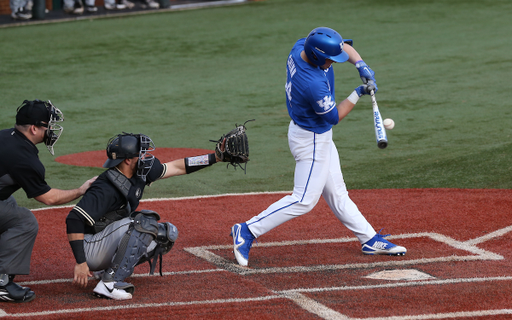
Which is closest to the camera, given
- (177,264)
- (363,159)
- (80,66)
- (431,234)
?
(177,264)

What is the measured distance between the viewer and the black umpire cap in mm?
4477

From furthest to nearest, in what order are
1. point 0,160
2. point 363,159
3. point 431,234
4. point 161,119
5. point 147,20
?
point 147,20
point 161,119
point 363,159
point 431,234
point 0,160

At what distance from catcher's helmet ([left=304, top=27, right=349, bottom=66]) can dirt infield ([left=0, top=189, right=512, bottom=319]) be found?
1557 mm

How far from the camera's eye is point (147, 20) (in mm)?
20969

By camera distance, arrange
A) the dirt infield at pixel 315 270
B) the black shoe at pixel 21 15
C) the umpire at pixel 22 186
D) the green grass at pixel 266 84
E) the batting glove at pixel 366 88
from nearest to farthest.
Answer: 1. the dirt infield at pixel 315 270
2. the umpire at pixel 22 186
3. the batting glove at pixel 366 88
4. the green grass at pixel 266 84
5. the black shoe at pixel 21 15

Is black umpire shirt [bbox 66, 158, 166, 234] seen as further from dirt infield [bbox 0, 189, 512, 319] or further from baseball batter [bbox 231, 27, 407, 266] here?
baseball batter [bbox 231, 27, 407, 266]

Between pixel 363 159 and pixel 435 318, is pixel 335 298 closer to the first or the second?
pixel 435 318

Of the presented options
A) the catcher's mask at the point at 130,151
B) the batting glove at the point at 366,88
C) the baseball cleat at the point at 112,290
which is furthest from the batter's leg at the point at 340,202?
Result: the baseball cleat at the point at 112,290

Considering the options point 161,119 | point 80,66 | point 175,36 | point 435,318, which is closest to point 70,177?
point 161,119

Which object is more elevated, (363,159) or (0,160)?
(0,160)

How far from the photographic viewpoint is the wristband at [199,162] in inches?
193

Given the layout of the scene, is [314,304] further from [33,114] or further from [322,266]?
[33,114]

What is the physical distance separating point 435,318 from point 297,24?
666 inches

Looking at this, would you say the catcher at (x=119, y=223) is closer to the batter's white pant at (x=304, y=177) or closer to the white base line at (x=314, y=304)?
the white base line at (x=314, y=304)
